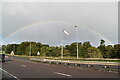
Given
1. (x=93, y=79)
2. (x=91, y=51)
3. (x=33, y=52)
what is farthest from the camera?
(x=33, y=52)

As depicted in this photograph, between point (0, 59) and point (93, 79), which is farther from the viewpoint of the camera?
point (0, 59)

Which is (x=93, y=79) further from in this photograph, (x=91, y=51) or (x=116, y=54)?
(x=116, y=54)

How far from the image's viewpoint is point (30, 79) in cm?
1187

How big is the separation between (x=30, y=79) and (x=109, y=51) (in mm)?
90468

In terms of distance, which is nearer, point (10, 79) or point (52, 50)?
point (10, 79)

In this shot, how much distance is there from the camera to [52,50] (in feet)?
321

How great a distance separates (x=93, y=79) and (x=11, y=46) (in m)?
162

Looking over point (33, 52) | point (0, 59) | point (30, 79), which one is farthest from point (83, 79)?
point (33, 52)

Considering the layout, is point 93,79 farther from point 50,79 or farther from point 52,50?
point 52,50

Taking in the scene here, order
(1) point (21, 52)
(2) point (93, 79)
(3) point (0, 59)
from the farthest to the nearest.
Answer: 1. (1) point (21, 52)
2. (3) point (0, 59)
3. (2) point (93, 79)

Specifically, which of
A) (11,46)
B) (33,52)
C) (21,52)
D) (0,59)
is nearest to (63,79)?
(0,59)

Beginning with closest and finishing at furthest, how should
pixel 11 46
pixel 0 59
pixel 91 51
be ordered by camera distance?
pixel 0 59
pixel 91 51
pixel 11 46

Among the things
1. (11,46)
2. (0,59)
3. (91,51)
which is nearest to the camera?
(0,59)

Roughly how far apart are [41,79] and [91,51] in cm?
7786
